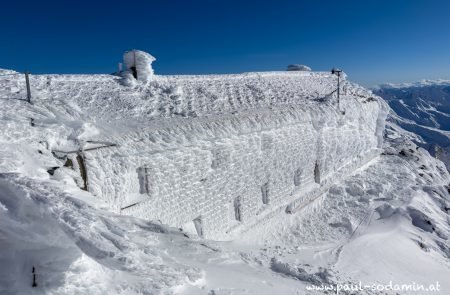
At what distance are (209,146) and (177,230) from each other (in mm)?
4330

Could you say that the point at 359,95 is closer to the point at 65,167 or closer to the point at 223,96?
the point at 223,96

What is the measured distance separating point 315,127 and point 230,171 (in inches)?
237

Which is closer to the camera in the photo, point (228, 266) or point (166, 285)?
point (166, 285)

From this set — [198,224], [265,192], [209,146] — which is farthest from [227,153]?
[265,192]

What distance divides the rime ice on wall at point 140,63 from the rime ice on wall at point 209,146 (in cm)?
48

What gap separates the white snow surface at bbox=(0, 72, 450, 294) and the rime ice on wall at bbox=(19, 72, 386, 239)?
0.09m

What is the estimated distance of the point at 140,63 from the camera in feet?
47.3

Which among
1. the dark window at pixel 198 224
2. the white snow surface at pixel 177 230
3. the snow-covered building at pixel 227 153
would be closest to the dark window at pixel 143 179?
the snow-covered building at pixel 227 153

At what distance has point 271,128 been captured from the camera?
13867 millimetres

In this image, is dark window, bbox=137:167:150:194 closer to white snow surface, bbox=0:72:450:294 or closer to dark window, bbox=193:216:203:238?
white snow surface, bbox=0:72:450:294

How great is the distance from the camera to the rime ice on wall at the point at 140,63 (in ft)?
47.3

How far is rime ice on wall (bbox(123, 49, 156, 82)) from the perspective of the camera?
1441 cm

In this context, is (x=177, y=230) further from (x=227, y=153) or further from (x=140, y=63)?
(x=140, y=63)

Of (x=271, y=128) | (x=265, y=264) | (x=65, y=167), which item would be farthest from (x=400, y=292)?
(x=65, y=167)
